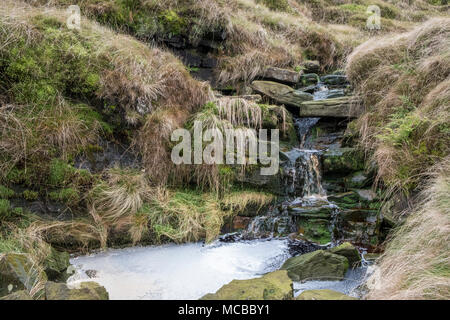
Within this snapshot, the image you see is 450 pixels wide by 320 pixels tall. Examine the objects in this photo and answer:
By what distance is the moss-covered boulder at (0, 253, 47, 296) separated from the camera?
7.30ft

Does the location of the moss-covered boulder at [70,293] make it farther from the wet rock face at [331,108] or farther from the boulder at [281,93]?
the boulder at [281,93]

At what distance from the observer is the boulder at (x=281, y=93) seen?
5.88m

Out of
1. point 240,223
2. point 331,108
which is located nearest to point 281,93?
point 331,108

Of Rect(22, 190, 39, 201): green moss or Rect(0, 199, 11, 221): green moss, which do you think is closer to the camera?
Rect(0, 199, 11, 221): green moss

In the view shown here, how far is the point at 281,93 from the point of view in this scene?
235 inches

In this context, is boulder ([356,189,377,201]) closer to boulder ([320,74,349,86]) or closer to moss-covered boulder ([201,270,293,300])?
moss-covered boulder ([201,270,293,300])

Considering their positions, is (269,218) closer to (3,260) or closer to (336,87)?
(3,260)

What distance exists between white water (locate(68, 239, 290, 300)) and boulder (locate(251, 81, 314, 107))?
2.98 meters

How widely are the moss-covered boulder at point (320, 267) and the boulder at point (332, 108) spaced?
2997mm

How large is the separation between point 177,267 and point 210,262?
15.0 inches

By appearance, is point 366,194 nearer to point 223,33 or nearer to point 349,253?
point 349,253

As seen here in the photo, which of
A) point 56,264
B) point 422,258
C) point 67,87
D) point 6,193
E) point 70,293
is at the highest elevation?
point 67,87

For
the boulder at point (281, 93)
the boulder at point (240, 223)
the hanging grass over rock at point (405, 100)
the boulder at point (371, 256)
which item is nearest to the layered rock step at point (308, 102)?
the boulder at point (281, 93)

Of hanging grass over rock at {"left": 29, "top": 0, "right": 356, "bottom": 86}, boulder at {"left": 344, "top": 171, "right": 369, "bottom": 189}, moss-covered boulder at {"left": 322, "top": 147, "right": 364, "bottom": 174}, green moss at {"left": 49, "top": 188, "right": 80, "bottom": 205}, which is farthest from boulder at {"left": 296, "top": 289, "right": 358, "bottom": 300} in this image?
A: hanging grass over rock at {"left": 29, "top": 0, "right": 356, "bottom": 86}
